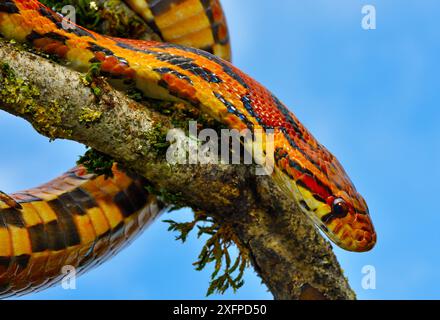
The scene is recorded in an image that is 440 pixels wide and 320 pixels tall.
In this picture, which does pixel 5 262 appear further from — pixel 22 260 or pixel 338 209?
pixel 338 209

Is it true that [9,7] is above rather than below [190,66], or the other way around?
above

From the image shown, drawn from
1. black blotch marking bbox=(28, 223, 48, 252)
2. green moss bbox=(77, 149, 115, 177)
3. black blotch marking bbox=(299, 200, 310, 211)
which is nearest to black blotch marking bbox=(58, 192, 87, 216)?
black blotch marking bbox=(28, 223, 48, 252)

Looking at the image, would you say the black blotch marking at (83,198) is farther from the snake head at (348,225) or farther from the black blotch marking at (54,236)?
the snake head at (348,225)

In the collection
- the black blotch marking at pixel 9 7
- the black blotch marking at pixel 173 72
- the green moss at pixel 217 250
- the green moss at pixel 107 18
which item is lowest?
the green moss at pixel 217 250

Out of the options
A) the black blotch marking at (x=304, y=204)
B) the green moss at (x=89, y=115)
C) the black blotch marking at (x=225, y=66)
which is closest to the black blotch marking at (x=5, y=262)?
the green moss at (x=89, y=115)

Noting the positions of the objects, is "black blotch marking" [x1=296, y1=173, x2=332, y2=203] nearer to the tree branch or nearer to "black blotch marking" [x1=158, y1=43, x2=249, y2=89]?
the tree branch

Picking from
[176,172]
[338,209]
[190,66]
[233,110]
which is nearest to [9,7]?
[190,66]
